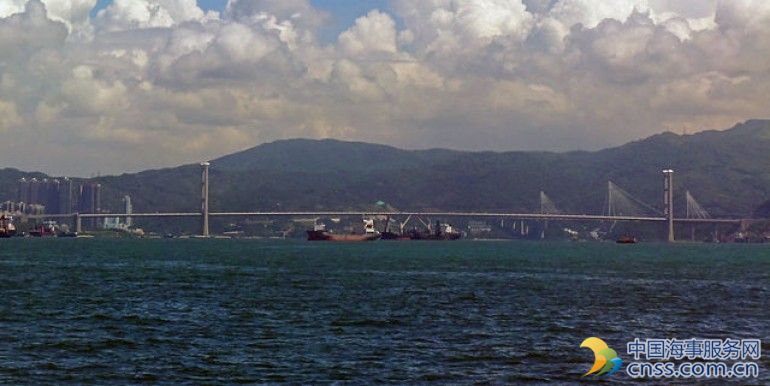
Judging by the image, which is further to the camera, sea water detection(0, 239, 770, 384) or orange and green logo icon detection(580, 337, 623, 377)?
orange and green logo icon detection(580, 337, 623, 377)

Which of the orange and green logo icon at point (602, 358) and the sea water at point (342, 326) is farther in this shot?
the orange and green logo icon at point (602, 358)

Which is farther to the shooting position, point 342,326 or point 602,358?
point 342,326

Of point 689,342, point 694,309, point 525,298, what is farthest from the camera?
point 525,298

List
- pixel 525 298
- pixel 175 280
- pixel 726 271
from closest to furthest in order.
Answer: pixel 525 298, pixel 175 280, pixel 726 271

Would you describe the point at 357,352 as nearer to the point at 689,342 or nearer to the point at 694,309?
the point at 689,342

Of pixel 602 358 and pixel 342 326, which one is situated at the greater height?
pixel 342 326

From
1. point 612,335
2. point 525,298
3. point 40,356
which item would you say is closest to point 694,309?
point 525,298

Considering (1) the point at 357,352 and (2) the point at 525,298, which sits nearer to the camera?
(1) the point at 357,352
